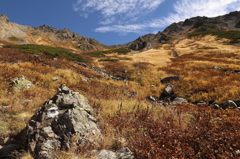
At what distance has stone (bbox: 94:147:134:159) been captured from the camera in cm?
334

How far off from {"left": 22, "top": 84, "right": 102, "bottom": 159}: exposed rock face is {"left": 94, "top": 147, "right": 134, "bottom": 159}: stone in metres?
0.47

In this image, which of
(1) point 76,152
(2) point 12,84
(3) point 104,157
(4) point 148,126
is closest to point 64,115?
(1) point 76,152

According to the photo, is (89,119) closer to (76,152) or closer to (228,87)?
(76,152)

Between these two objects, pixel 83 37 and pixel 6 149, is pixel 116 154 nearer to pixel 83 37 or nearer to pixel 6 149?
pixel 6 149

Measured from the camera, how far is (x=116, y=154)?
3.49 metres

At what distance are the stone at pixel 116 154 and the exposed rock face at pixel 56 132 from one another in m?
0.47

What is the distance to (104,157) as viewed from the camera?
336 centimetres

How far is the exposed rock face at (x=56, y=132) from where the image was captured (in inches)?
142

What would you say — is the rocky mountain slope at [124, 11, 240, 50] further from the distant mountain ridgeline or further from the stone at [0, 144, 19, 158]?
the stone at [0, 144, 19, 158]

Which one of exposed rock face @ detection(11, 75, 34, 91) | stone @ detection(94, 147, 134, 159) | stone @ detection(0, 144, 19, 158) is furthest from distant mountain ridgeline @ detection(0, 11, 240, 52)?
stone @ detection(94, 147, 134, 159)

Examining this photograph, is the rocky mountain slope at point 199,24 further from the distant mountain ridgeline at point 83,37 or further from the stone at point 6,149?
the stone at point 6,149

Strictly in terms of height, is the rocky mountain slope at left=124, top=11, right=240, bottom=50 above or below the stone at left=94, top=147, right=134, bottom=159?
above

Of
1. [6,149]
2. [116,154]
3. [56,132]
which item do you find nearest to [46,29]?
[6,149]

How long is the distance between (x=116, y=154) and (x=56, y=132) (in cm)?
186
